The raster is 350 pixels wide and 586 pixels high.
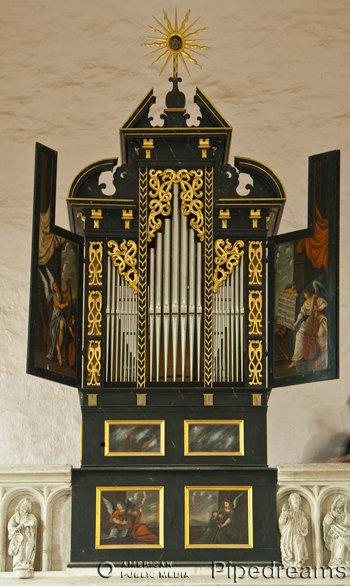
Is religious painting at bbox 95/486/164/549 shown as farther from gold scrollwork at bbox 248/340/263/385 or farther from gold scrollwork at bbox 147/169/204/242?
gold scrollwork at bbox 147/169/204/242

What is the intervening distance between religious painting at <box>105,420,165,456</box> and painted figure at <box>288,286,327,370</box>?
5.42ft

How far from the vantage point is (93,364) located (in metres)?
12.9

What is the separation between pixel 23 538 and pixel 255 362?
10.3 feet

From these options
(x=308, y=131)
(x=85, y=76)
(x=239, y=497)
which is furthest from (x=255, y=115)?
(x=239, y=497)

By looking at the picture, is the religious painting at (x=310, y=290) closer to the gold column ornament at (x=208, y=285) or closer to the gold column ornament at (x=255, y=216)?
the gold column ornament at (x=255, y=216)

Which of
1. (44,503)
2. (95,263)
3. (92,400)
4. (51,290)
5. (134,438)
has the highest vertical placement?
(95,263)

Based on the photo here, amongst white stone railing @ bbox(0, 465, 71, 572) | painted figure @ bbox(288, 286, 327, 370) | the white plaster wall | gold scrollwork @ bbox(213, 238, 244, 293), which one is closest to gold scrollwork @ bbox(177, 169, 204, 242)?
gold scrollwork @ bbox(213, 238, 244, 293)

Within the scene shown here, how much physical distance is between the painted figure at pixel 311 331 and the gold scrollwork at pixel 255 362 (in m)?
0.35

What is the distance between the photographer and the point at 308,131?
17.1m

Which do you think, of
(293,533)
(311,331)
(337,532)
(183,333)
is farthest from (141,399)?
(337,532)

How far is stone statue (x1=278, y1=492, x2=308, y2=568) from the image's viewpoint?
12312 millimetres

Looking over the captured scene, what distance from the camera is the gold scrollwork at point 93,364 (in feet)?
42.1

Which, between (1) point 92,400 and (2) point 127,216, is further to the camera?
(2) point 127,216

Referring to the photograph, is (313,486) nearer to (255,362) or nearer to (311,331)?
(255,362)
